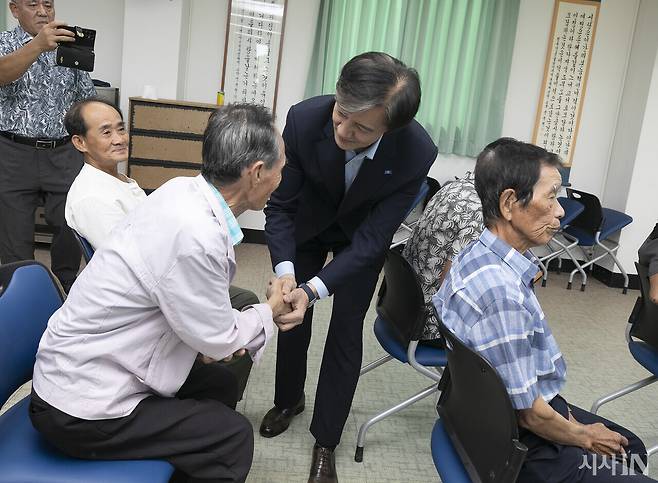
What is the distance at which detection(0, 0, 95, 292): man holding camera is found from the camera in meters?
2.86

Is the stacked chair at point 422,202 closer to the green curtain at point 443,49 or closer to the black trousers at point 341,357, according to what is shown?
the green curtain at point 443,49

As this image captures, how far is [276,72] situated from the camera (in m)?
5.09

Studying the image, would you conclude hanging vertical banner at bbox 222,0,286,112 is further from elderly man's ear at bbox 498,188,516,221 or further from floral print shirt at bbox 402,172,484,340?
elderly man's ear at bbox 498,188,516,221

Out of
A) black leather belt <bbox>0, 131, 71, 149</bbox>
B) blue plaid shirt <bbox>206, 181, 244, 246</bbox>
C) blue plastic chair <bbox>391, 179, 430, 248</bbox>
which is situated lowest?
blue plastic chair <bbox>391, 179, 430, 248</bbox>

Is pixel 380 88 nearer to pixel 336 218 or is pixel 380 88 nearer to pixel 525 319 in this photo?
pixel 336 218

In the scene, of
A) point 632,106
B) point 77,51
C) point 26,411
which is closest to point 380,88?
point 26,411

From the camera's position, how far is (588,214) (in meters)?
4.81

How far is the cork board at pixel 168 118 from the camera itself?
172 inches

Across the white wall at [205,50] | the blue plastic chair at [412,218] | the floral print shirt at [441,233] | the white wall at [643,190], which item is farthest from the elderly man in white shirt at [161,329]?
the white wall at [643,190]

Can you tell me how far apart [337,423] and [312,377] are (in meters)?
0.79

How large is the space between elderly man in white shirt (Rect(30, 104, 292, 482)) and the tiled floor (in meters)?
0.78

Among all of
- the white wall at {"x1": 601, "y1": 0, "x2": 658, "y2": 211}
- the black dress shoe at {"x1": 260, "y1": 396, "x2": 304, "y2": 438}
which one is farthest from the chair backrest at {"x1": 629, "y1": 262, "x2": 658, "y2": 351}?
the white wall at {"x1": 601, "y1": 0, "x2": 658, "y2": 211}

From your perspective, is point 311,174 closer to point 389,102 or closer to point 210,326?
point 389,102

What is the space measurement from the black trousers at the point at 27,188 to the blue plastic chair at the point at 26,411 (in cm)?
147
